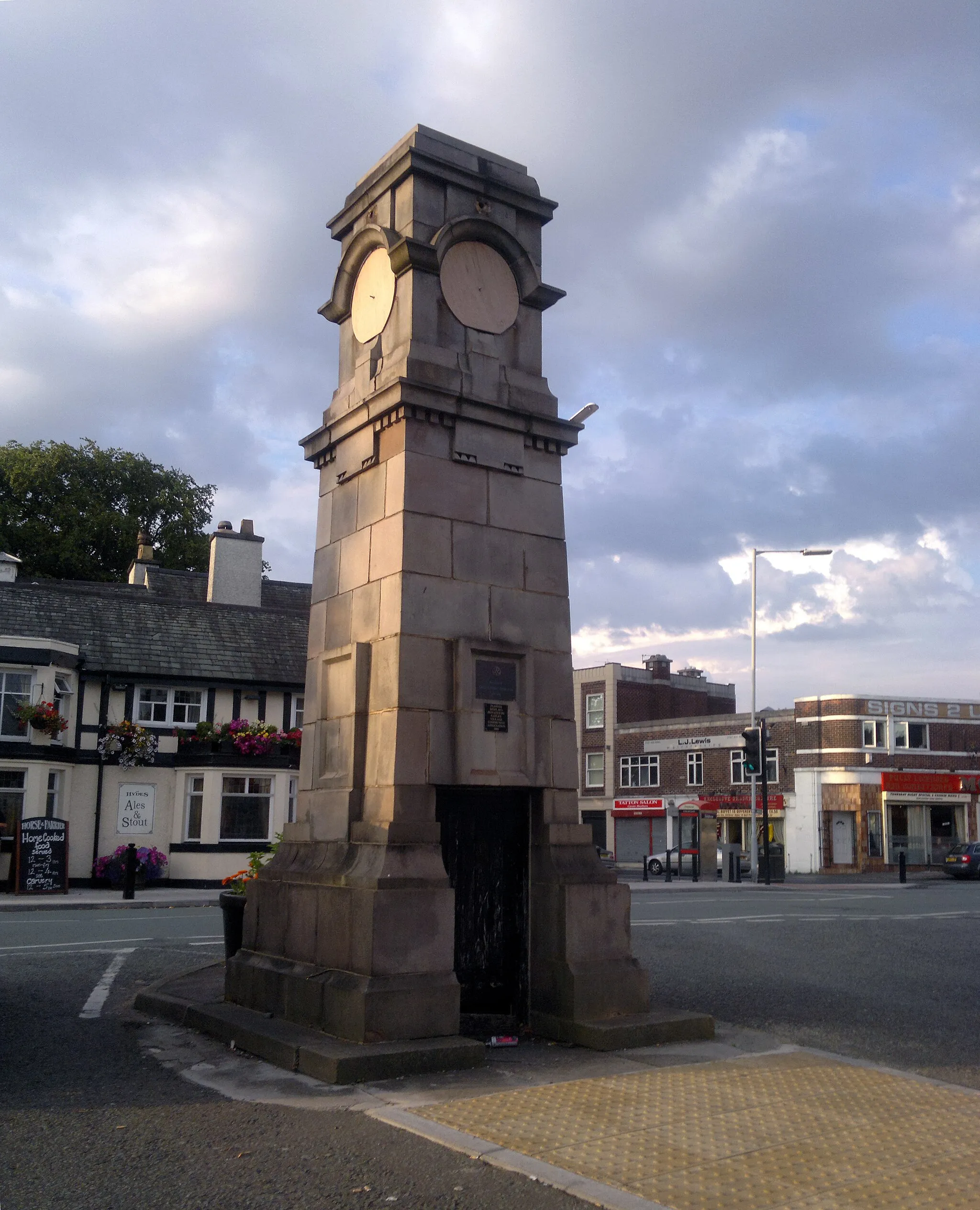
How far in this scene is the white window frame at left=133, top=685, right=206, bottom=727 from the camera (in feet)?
101

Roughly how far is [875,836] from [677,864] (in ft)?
30.9

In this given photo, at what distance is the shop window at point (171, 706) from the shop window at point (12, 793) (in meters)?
3.68

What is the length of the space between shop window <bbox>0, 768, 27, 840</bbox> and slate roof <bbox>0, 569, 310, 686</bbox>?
3.37 m

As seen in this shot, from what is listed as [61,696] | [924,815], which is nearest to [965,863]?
[924,815]

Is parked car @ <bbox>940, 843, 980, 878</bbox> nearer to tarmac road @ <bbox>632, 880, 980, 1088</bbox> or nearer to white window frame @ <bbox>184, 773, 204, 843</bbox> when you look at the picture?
tarmac road @ <bbox>632, 880, 980, 1088</bbox>

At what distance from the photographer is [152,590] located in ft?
141

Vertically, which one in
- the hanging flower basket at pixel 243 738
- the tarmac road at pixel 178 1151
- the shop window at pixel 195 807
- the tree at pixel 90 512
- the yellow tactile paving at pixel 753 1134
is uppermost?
the tree at pixel 90 512

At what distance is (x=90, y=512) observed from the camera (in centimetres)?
5234

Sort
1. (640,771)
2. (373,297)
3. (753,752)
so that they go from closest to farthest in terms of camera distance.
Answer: (373,297) < (753,752) < (640,771)

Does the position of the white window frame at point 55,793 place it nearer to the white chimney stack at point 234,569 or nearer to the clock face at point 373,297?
the white chimney stack at point 234,569

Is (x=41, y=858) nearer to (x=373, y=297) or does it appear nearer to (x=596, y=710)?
(x=373, y=297)

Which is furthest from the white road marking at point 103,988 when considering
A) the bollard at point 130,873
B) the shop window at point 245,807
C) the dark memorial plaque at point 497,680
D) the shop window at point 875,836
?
the shop window at point 875,836

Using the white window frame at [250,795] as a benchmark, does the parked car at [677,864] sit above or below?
below

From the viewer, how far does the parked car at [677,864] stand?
42.2 metres
